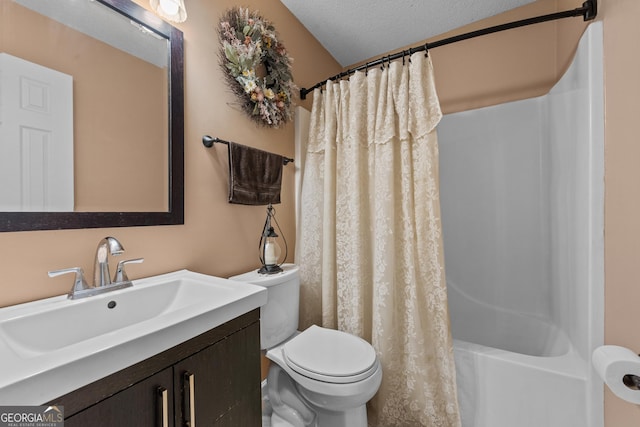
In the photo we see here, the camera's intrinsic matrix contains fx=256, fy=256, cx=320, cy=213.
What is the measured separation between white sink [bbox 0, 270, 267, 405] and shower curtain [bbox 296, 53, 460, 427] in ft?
2.53

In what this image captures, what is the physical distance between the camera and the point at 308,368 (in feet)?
3.58

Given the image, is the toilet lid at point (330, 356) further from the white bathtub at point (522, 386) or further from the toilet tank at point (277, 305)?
the white bathtub at point (522, 386)

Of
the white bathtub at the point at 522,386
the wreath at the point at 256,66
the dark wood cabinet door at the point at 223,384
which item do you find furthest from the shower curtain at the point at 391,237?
the dark wood cabinet door at the point at 223,384

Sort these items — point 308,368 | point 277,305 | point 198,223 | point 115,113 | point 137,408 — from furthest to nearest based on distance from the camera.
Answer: point 277,305
point 198,223
point 308,368
point 115,113
point 137,408

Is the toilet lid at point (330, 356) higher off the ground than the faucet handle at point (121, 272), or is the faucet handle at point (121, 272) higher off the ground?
the faucet handle at point (121, 272)

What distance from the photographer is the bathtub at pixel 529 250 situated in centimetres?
104

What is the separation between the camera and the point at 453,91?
2020 mm

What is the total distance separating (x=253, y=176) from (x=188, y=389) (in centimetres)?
100

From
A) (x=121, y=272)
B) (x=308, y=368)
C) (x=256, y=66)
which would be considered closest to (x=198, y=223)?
(x=121, y=272)

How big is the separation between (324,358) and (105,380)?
0.86m

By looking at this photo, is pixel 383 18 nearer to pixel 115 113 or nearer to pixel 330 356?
pixel 115 113

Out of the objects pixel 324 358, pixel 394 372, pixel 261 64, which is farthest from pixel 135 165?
pixel 394 372

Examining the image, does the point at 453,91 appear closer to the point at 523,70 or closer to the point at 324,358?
the point at 523,70

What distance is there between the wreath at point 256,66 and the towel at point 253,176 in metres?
0.24
